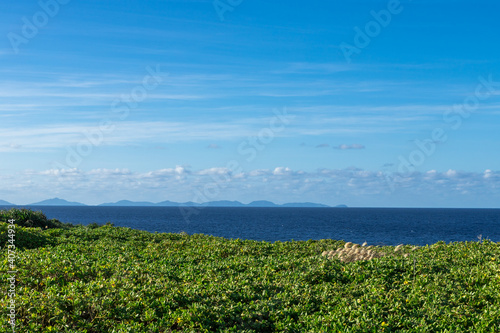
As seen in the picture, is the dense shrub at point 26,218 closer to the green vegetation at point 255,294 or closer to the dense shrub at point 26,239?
the dense shrub at point 26,239

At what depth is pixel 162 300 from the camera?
11.8 meters

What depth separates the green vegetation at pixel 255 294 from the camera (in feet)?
35.4

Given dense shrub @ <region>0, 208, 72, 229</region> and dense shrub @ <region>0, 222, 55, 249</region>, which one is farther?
dense shrub @ <region>0, 208, 72, 229</region>

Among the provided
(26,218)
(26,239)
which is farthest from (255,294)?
(26,218)

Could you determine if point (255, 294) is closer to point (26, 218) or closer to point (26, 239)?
point (26, 239)

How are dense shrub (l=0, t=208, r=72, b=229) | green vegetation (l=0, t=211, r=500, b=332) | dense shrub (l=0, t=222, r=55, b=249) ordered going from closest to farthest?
green vegetation (l=0, t=211, r=500, b=332) < dense shrub (l=0, t=222, r=55, b=249) < dense shrub (l=0, t=208, r=72, b=229)

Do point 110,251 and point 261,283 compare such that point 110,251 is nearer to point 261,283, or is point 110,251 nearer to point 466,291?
point 261,283

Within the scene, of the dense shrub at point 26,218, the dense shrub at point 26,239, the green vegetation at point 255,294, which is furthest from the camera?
the dense shrub at point 26,218

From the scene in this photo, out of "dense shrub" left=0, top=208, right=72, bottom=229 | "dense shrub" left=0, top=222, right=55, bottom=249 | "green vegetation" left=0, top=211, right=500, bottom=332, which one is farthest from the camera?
"dense shrub" left=0, top=208, right=72, bottom=229

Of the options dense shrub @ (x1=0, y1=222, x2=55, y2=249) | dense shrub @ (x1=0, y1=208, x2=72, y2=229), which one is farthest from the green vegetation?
dense shrub @ (x1=0, y1=208, x2=72, y2=229)

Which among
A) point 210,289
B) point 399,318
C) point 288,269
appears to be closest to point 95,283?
point 210,289

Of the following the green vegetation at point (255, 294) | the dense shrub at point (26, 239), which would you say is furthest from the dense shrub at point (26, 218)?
the green vegetation at point (255, 294)

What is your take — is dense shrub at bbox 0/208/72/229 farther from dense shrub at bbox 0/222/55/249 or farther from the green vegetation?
the green vegetation

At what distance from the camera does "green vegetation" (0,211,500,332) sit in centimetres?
1078
